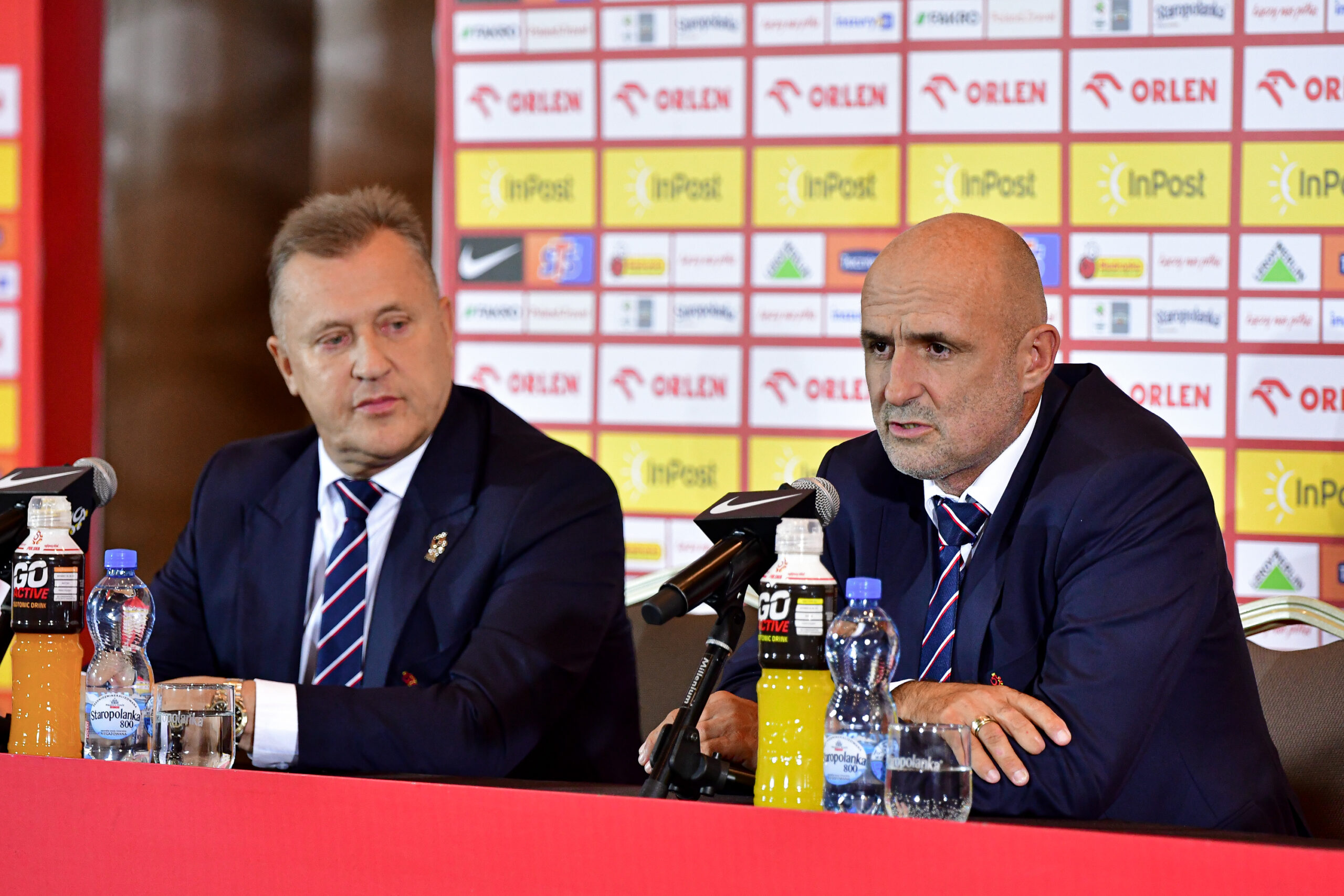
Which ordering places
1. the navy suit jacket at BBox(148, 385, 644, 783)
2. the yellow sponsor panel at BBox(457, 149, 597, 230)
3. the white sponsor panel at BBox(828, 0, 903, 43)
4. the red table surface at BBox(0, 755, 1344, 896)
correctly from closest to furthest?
1. the red table surface at BBox(0, 755, 1344, 896)
2. the navy suit jacket at BBox(148, 385, 644, 783)
3. the white sponsor panel at BBox(828, 0, 903, 43)
4. the yellow sponsor panel at BBox(457, 149, 597, 230)

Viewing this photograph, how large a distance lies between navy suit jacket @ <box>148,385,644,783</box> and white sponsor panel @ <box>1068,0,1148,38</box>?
2.22 metres

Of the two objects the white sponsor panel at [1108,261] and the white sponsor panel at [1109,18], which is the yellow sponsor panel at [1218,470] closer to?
the white sponsor panel at [1108,261]

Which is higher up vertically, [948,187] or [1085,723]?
[948,187]

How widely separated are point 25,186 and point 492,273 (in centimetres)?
145

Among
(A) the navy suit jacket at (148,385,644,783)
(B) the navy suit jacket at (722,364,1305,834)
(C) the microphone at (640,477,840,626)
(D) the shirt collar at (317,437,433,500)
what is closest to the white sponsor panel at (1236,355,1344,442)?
(B) the navy suit jacket at (722,364,1305,834)

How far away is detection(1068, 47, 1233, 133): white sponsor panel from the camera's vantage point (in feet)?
12.1

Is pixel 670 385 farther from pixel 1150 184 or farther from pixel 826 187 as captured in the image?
pixel 1150 184

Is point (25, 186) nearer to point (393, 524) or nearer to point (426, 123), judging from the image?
point (426, 123)

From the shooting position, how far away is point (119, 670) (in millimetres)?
1610

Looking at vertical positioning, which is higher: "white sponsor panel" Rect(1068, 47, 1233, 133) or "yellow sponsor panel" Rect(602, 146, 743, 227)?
"white sponsor panel" Rect(1068, 47, 1233, 133)

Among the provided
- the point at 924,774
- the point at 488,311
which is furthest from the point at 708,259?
the point at 924,774

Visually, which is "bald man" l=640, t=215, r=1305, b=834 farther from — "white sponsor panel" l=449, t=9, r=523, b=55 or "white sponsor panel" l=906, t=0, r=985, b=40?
"white sponsor panel" l=449, t=9, r=523, b=55

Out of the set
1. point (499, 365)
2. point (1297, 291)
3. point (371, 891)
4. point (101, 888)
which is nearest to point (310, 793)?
point (371, 891)

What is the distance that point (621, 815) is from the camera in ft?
3.86
